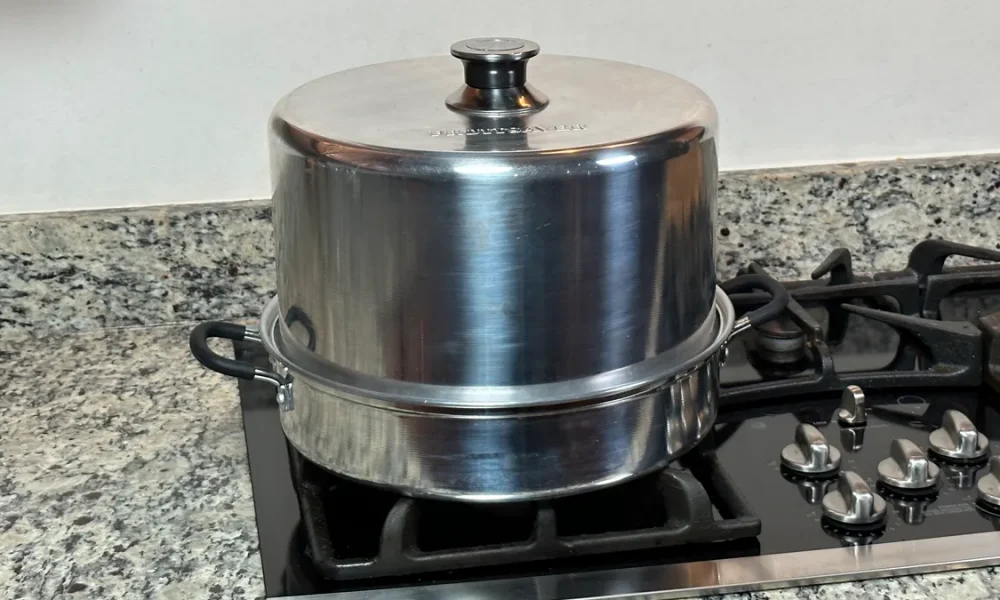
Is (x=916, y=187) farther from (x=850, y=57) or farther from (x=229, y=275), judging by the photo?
(x=229, y=275)

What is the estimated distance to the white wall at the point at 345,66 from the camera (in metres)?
0.89

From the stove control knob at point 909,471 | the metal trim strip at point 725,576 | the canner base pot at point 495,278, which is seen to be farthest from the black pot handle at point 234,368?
the stove control knob at point 909,471

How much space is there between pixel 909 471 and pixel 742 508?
4.6 inches

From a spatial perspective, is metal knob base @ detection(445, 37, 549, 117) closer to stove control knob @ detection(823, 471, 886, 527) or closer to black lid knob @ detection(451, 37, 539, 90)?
black lid knob @ detection(451, 37, 539, 90)

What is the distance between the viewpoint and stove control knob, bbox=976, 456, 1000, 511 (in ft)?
2.06

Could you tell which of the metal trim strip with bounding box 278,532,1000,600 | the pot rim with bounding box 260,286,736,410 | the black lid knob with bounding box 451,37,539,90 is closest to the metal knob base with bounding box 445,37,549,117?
the black lid knob with bounding box 451,37,539,90

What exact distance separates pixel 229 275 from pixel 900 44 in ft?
2.19

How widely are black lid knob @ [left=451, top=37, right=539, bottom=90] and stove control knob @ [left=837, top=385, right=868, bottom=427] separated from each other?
337mm

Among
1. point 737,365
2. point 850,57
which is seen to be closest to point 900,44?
point 850,57

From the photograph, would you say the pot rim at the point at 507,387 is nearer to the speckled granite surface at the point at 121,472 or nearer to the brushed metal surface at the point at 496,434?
the brushed metal surface at the point at 496,434

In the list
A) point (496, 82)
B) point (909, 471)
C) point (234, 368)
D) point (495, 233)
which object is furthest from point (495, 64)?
point (909, 471)

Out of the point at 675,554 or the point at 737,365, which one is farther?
the point at 737,365

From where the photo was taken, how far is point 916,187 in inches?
39.6

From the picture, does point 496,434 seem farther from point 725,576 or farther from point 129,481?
point 129,481
